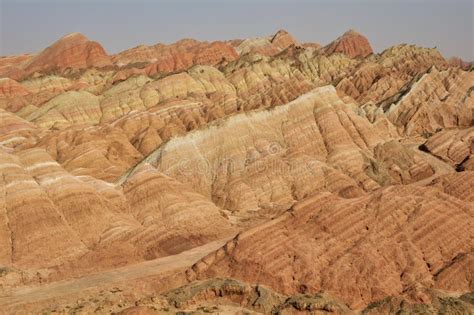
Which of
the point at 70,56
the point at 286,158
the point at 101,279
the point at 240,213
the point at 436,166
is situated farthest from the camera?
the point at 70,56

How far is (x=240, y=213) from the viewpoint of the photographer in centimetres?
6312

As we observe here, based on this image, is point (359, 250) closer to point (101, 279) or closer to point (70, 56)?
point (101, 279)

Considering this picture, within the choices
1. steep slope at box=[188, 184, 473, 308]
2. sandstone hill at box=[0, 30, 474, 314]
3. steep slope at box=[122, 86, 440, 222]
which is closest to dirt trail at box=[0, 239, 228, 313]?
sandstone hill at box=[0, 30, 474, 314]

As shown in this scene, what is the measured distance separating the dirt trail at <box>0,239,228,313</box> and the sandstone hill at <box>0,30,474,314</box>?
0.19 meters

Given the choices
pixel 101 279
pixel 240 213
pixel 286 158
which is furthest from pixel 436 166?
pixel 101 279

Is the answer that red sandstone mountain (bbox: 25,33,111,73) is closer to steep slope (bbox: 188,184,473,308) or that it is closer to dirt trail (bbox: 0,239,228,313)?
dirt trail (bbox: 0,239,228,313)

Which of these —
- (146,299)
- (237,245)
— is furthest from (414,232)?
(146,299)

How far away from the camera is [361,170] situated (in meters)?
72.6

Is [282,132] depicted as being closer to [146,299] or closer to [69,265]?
[69,265]

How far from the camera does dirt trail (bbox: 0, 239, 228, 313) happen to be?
41656 millimetres

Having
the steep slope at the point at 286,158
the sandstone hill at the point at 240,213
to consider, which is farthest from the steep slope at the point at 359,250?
the steep slope at the point at 286,158

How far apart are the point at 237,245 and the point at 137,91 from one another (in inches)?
3455

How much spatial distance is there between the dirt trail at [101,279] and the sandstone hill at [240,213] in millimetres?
188

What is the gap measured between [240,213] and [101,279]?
71.0ft
